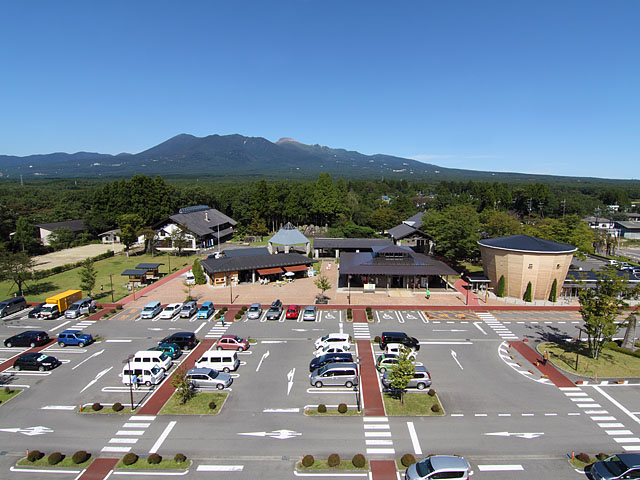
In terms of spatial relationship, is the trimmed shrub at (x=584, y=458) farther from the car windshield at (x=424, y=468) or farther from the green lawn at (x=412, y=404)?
the car windshield at (x=424, y=468)

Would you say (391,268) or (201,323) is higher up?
(391,268)

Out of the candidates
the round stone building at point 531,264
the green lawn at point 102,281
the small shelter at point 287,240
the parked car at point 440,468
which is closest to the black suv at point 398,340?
the parked car at point 440,468

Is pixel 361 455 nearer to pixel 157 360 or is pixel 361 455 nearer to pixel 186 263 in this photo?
pixel 157 360

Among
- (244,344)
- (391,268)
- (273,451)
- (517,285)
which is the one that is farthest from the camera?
(391,268)

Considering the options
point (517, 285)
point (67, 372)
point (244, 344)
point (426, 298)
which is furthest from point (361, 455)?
point (517, 285)

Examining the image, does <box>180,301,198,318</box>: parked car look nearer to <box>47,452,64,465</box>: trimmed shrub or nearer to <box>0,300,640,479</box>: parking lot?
<box>0,300,640,479</box>: parking lot

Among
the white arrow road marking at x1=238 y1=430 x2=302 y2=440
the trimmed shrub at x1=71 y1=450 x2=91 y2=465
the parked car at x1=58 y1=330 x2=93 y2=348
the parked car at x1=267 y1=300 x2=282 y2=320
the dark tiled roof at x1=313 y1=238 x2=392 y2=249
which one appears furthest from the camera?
the dark tiled roof at x1=313 y1=238 x2=392 y2=249

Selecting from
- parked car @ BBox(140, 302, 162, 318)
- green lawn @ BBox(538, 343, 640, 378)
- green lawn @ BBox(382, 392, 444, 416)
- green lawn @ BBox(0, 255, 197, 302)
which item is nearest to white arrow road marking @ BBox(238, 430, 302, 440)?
green lawn @ BBox(382, 392, 444, 416)
